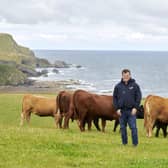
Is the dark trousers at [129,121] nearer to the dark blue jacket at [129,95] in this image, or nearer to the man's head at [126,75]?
the dark blue jacket at [129,95]

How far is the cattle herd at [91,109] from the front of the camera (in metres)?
18.9

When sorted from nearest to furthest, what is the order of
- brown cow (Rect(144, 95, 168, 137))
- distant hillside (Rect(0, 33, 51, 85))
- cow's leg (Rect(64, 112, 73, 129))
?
brown cow (Rect(144, 95, 168, 137))
cow's leg (Rect(64, 112, 73, 129))
distant hillside (Rect(0, 33, 51, 85))

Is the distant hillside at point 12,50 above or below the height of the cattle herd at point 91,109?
above

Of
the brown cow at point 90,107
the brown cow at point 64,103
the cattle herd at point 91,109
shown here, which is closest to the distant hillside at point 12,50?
the cattle herd at point 91,109

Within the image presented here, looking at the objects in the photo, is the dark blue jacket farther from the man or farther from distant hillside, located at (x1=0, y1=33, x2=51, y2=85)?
distant hillside, located at (x1=0, y1=33, x2=51, y2=85)

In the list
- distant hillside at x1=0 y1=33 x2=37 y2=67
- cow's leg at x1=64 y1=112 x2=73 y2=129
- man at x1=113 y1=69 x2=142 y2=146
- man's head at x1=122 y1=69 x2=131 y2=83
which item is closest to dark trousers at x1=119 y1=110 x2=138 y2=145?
man at x1=113 y1=69 x2=142 y2=146

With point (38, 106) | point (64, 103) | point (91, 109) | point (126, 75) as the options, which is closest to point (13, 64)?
point (38, 106)

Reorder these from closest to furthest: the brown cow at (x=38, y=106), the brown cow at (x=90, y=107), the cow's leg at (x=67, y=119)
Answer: the brown cow at (x=90, y=107) → the cow's leg at (x=67, y=119) → the brown cow at (x=38, y=106)

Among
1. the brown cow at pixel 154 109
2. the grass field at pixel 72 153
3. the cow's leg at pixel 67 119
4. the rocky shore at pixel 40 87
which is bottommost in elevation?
the rocky shore at pixel 40 87

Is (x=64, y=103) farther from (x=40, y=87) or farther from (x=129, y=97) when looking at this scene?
(x=40, y=87)

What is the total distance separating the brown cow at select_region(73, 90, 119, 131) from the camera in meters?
19.9

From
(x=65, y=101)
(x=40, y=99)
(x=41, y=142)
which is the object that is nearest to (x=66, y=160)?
(x=41, y=142)

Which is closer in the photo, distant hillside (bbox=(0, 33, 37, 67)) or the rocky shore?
the rocky shore

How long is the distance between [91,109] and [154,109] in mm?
2885
